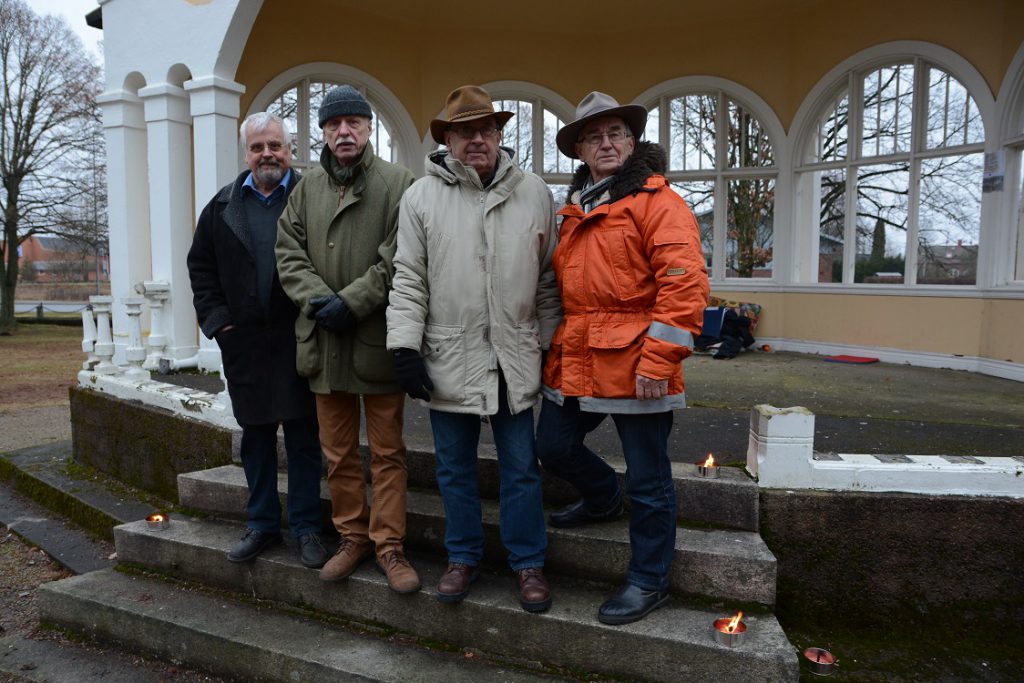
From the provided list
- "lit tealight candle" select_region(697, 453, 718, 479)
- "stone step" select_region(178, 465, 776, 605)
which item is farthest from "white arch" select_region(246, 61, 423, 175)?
"lit tealight candle" select_region(697, 453, 718, 479)

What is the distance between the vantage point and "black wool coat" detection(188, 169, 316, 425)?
3.02m

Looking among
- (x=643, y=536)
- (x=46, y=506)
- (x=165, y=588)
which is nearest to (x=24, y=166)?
(x=46, y=506)

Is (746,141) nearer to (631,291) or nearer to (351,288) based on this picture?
(631,291)

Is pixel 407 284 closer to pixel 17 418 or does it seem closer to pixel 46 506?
pixel 46 506

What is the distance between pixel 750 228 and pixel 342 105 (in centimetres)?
704

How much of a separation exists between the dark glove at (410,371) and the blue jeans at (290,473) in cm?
77

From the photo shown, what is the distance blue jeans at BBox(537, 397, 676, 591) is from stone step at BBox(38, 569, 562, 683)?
0.53 meters

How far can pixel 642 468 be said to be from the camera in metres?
2.53

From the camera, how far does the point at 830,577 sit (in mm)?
2941

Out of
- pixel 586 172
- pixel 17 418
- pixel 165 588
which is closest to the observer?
pixel 586 172

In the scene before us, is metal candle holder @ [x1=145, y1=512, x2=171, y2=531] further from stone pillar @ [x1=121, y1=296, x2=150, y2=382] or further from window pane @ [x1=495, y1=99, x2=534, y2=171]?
window pane @ [x1=495, y1=99, x2=534, y2=171]

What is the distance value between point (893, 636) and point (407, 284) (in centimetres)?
233

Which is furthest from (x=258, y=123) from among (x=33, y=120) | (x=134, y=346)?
(x=33, y=120)

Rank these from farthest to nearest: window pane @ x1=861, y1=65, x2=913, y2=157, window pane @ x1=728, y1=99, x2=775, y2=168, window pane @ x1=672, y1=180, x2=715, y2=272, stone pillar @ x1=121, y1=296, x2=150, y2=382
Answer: window pane @ x1=672, y1=180, x2=715, y2=272 → window pane @ x1=728, y1=99, x2=775, y2=168 → window pane @ x1=861, y1=65, x2=913, y2=157 → stone pillar @ x1=121, y1=296, x2=150, y2=382
